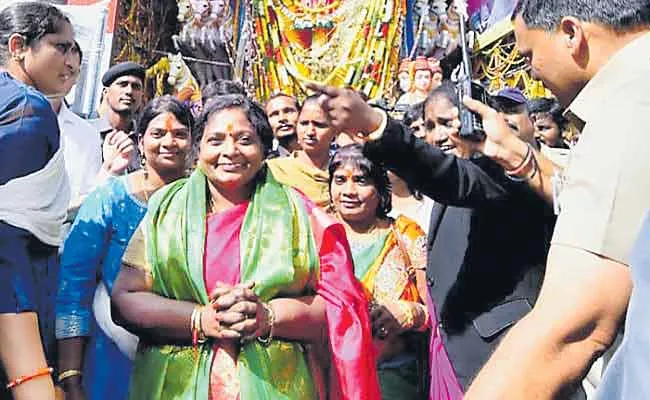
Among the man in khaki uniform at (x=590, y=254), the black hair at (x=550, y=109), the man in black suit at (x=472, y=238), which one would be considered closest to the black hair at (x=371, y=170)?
the man in black suit at (x=472, y=238)

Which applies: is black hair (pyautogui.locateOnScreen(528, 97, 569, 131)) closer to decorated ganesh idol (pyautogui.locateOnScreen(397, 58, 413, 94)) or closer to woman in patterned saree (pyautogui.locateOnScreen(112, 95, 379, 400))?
woman in patterned saree (pyautogui.locateOnScreen(112, 95, 379, 400))

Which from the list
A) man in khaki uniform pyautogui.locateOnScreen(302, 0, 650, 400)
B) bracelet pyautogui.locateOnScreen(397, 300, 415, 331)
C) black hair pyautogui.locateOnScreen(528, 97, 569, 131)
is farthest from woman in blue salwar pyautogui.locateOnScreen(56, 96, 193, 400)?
black hair pyautogui.locateOnScreen(528, 97, 569, 131)

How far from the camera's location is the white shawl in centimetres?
207

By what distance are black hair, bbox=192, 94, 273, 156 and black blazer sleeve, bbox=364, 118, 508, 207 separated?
0.52m

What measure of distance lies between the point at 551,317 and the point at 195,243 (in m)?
1.31

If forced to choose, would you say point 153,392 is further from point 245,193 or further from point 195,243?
point 245,193

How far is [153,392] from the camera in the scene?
2.33 meters

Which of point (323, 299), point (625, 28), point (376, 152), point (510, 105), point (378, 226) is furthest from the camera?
point (378, 226)

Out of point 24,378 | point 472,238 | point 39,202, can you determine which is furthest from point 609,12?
point 24,378

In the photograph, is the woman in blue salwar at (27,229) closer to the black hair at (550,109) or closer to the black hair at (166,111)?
the black hair at (166,111)

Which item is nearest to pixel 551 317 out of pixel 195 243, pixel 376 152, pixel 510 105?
pixel 376 152

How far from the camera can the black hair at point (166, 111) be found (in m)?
2.99

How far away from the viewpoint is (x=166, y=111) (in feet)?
9.78

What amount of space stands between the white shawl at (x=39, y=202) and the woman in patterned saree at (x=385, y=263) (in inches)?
44.1
